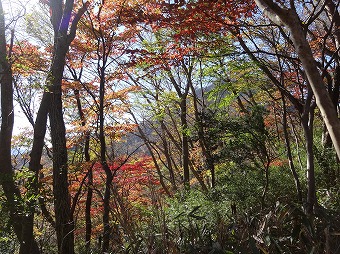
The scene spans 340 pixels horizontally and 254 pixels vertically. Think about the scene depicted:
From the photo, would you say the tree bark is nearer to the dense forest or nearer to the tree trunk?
the dense forest

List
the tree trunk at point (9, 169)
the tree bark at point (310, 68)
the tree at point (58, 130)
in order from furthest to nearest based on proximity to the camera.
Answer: the tree at point (58, 130), the tree trunk at point (9, 169), the tree bark at point (310, 68)

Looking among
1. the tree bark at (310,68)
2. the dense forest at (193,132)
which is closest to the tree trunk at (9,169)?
the dense forest at (193,132)

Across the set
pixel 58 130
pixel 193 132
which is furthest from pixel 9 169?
pixel 193 132

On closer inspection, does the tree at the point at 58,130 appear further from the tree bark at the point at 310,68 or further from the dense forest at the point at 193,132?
the tree bark at the point at 310,68

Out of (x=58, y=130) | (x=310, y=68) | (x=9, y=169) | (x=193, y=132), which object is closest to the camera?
(x=310, y=68)

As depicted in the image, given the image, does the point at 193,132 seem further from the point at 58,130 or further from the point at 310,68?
the point at 310,68

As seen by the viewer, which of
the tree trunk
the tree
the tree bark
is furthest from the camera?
the tree

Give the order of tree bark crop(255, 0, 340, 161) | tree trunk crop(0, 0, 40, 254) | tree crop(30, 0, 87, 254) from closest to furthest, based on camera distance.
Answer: tree bark crop(255, 0, 340, 161)
tree trunk crop(0, 0, 40, 254)
tree crop(30, 0, 87, 254)

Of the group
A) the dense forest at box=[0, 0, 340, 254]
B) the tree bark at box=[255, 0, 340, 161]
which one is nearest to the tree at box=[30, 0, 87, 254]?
the dense forest at box=[0, 0, 340, 254]

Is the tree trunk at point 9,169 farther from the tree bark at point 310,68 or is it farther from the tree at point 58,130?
the tree bark at point 310,68

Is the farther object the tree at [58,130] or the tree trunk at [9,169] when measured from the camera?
the tree at [58,130]

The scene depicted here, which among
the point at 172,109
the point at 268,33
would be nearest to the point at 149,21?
the point at 268,33

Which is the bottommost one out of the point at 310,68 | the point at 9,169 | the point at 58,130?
the point at 9,169

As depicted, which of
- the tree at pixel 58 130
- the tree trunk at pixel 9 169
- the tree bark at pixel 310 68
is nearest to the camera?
the tree bark at pixel 310 68
